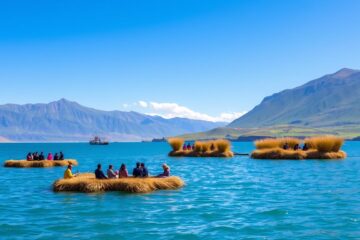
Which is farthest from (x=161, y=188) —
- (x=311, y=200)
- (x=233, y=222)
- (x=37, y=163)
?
(x=37, y=163)

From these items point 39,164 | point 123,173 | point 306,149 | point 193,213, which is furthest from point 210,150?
point 193,213

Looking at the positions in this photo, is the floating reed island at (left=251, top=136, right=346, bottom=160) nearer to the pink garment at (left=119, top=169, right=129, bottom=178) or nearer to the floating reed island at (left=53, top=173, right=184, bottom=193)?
the floating reed island at (left=53, top=173, right=184, bottom=193)

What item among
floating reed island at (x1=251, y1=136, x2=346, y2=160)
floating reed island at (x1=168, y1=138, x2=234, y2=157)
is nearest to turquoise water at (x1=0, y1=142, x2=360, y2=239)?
floating reed island at (x1=251, y1=136, x2=346, y2=160)

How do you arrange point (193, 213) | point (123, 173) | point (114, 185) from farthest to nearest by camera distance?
point (123, 173), point (114, 185), point (193, 213)

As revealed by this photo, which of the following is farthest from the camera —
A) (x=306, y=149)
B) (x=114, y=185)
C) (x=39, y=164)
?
(x=306, y=149)

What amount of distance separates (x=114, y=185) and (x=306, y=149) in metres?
54.0

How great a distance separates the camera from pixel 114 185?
3981cm

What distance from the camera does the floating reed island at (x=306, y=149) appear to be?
81938mm

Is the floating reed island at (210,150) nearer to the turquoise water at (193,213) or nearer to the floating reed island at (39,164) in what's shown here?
the floating reed island at (39,164)

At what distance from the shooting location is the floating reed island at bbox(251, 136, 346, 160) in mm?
81938

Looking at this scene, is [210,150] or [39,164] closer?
[39,164]

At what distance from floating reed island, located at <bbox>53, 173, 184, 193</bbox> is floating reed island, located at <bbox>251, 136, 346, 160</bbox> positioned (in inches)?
1813

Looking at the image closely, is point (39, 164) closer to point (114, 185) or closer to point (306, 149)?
point (114, 185)

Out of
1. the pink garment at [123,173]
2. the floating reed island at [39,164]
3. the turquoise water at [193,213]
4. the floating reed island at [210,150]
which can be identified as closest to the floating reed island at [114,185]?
the turquoise water at [193,213]
